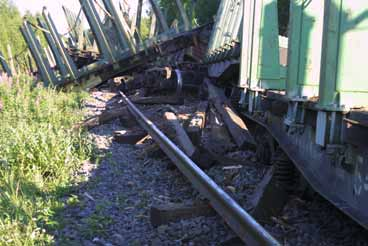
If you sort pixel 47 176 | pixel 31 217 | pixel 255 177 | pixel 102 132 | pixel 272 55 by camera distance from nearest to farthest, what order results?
pixel 31 217 → pixel 255 177 → pixel 47 176 → pixel 272 55 → pixel 102 132

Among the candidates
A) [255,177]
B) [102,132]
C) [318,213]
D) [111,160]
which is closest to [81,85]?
[102,132]

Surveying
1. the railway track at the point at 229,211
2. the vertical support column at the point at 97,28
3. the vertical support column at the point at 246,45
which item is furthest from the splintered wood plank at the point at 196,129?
the vertical support column at the point at 97,28

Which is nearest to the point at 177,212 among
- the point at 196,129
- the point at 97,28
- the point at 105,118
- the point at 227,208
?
the point at 227,208

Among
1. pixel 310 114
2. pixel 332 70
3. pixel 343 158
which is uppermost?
pixel 332 70

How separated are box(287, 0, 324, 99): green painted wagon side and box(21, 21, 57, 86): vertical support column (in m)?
11.8

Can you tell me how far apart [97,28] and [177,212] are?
10119 mm

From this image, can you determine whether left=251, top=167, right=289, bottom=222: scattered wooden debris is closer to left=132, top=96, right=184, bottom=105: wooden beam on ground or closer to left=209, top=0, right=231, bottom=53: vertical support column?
left=132, top=96, right=184, bottom=105: wooden beam on ground

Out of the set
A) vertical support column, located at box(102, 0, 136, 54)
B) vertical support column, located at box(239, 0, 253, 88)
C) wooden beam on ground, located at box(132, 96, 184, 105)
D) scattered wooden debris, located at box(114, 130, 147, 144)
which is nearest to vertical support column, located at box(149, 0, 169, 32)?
vertical support column, located at box(102, 0, 136, 54)

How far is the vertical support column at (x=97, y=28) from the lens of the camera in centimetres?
1254

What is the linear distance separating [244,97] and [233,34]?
3393 millimetres

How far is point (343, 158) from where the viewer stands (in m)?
2.48

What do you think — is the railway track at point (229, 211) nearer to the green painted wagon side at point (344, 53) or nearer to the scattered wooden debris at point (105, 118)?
the green painted wagon side at point (344, 53)

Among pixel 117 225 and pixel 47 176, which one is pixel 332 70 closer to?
pixel 117 225

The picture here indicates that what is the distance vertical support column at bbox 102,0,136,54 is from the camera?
41.1ft
